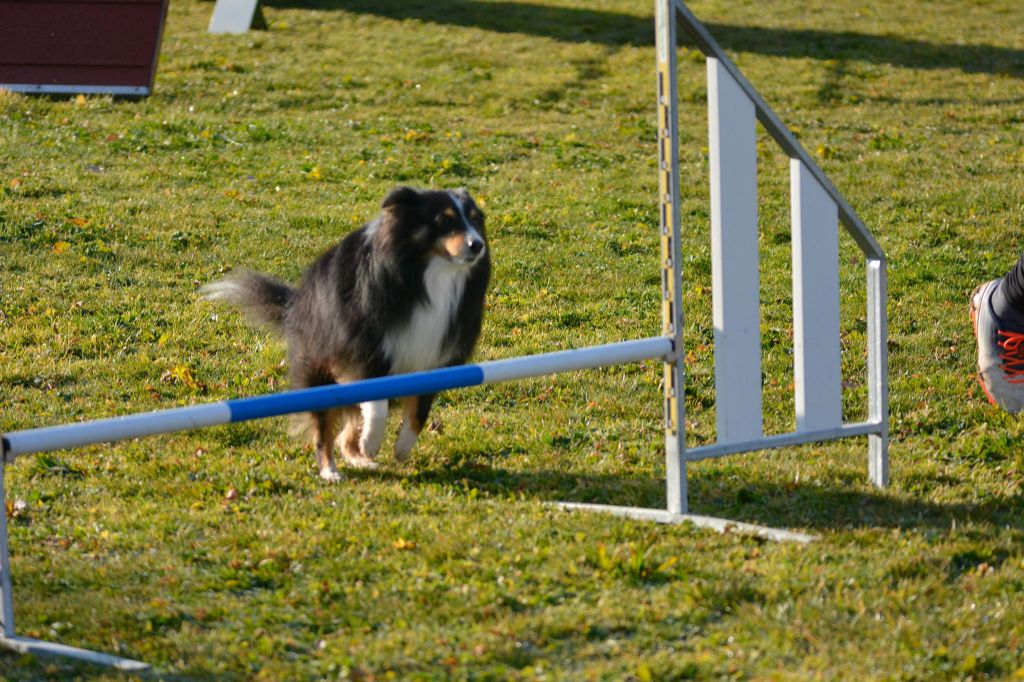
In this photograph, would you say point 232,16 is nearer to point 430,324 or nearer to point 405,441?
point 405,441

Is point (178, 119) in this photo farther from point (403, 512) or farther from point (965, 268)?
point (403, 512)

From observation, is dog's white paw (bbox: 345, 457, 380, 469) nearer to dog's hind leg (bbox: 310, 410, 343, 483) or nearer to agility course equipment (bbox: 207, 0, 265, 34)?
dog's hind leg (bbox: 310, 410, 343, 483)

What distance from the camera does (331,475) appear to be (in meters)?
5.20

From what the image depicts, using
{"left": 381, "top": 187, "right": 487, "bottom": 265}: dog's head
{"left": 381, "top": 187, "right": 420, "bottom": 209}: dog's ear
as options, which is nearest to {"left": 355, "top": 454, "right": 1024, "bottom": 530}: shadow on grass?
{"left": 381, "top": 187, "right": 487, "bottom": 265}: dog's head

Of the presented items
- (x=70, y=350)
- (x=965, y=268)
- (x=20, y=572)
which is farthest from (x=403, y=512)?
(x=965, y=268)

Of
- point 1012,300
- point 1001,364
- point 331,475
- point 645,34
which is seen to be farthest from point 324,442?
point 645,34

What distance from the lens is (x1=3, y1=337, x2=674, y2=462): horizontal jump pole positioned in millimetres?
3584

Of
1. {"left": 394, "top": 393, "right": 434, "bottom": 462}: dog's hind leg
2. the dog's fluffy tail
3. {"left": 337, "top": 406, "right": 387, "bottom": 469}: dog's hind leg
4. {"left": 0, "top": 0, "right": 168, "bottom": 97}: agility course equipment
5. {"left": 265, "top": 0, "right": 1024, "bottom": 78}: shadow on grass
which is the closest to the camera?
{"left": 394, "top": 393, "right": 434, "bottom": 462}: dog's hind leg

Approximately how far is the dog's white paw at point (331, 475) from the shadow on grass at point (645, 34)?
11231mm

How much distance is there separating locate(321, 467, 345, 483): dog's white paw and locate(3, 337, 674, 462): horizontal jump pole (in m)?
1.14

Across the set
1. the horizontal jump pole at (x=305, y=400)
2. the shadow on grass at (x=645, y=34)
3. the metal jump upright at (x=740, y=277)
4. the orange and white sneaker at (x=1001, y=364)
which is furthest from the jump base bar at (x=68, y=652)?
the shadow on grass at (x=645, y=34)

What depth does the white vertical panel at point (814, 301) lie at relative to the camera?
466 centimetres

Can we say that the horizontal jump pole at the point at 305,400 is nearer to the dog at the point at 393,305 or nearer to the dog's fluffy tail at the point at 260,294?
the dog at the point at 393,305

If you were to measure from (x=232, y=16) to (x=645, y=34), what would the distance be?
5.09 metres
